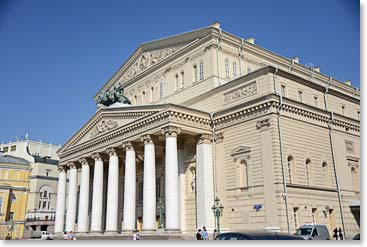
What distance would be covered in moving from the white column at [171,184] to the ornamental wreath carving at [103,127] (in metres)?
8.03

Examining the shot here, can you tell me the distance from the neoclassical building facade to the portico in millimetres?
87

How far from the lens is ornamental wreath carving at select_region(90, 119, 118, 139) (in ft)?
114

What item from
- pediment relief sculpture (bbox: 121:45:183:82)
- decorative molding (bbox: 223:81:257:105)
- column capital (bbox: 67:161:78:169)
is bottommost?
column capital (bbox: 67:161:78:169)

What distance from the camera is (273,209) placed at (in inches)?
953

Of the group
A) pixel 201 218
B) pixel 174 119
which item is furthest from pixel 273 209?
pixel 174 119

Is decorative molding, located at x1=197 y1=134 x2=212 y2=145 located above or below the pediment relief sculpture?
below

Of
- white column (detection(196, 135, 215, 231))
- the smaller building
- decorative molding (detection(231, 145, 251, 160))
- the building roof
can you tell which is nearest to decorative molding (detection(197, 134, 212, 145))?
white column (detection(196, 135, 215, 231))

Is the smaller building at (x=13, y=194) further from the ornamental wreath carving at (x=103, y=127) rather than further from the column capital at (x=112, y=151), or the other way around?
the column capital at (x=112, y=151)

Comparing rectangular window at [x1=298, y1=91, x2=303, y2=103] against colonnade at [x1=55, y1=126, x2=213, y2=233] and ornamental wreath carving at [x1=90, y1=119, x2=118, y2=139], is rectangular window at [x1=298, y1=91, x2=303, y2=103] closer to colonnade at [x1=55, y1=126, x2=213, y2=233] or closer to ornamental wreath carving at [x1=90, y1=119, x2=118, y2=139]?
colonnade at [x1=55, y1=126, x2=213, y2=233]

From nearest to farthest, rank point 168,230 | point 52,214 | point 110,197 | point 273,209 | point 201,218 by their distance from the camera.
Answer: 1. point 273,209
2. point 168,230
3. point 201,218
4. point 110,197
5. point 52,214

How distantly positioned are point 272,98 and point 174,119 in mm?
7219

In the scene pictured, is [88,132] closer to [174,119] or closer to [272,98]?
[174,119]

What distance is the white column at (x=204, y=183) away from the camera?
2797cm

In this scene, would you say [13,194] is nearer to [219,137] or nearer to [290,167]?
[219,137]
